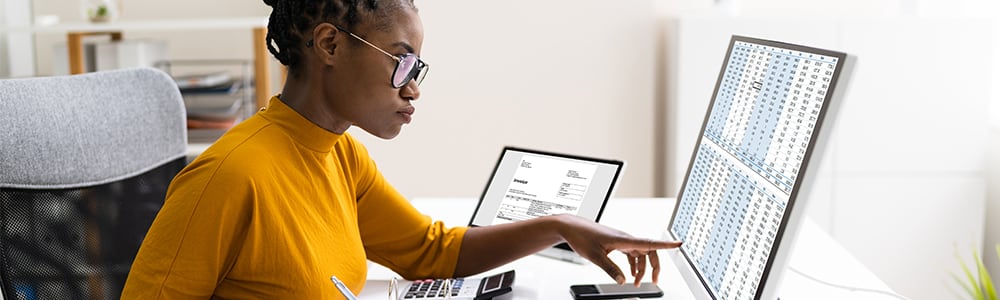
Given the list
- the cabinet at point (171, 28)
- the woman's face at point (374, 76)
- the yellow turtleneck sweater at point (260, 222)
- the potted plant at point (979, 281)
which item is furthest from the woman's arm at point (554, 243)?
the cabinet at point (171, 28)

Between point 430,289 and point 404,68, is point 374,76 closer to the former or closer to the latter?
point 404,68

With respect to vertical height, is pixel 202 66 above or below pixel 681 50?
below

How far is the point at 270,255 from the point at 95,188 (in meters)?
0.37

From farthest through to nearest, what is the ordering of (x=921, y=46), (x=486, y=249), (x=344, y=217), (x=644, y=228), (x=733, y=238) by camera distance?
(x=921, y=46)
(x=644, y=228)
(x=486, y=249)
(x=344, y=217)
(x=733, y=238)

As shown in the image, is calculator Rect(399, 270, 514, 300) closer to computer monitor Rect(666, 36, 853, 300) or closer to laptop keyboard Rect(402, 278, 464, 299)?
laptop keyboard Rect(402, 278, 464, 299)

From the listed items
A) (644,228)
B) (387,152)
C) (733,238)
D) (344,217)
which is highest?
(733,238)

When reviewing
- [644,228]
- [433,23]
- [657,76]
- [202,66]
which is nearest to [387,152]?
[433,23]

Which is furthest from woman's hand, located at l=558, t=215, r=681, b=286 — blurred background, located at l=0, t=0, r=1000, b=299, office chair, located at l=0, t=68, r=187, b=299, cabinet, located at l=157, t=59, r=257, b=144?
cabinet, located at l=157, t=59, r=257, b=144

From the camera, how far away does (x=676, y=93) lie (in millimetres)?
2783

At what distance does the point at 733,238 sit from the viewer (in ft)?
3.46

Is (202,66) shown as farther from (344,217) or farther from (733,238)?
(733,238)

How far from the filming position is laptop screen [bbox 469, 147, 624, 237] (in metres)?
1.46

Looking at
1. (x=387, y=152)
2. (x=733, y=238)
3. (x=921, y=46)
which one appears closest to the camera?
(x=733, y=238)

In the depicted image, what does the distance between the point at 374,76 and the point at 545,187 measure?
0.46 metres
